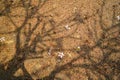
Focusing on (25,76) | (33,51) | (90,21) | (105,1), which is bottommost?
(25,76)

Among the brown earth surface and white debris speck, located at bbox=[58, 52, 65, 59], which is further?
white debris speck, located at bbox=[58, 52, 65, 59]

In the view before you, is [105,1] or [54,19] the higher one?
[105,1]

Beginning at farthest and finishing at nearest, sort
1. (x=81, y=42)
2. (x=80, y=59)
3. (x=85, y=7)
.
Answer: (x=85, y=7), (x=81, y=42), (x=80, y=59)

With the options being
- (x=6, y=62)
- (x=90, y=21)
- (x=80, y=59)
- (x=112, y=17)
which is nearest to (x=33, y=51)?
(x=6, y=62)

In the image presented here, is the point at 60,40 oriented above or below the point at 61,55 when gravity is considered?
above

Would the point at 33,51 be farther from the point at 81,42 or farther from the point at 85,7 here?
the point at 85,7

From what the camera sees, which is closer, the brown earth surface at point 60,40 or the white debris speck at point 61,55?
the brown earth surface at point 60,40

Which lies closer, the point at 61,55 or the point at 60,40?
the point at 61,55

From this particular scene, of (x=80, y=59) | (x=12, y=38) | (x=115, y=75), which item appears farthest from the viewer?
(x=12, y=38)
